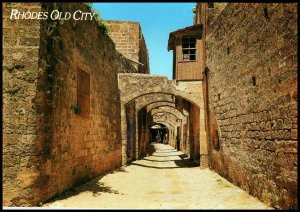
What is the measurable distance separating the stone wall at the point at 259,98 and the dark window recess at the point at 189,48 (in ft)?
11.1

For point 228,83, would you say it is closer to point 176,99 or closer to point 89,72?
point 89,72

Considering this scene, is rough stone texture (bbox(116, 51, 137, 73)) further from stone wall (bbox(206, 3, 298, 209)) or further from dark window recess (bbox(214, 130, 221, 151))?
dark window recess (bbox(214, 130, 221, 151))

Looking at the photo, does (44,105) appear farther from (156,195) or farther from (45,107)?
(156,195)

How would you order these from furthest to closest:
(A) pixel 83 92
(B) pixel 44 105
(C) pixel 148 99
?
(C) pixel 148 99, (A) pixel 83 92, (B) pixel 44 105

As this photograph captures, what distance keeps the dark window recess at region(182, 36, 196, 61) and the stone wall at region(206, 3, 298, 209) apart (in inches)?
134

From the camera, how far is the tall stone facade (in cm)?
466

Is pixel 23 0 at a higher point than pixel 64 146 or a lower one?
higher

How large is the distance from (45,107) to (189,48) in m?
8.57

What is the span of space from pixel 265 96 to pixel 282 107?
754 mm

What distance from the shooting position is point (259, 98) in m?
5.92

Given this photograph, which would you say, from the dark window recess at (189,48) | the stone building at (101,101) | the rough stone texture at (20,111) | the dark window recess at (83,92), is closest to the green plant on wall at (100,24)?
the stone building at (101,101)

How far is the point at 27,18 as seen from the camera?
517cm

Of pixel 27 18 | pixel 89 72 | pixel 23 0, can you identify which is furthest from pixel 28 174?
pixel 89 72

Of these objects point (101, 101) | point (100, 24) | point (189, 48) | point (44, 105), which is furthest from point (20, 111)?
point (189, 48)
